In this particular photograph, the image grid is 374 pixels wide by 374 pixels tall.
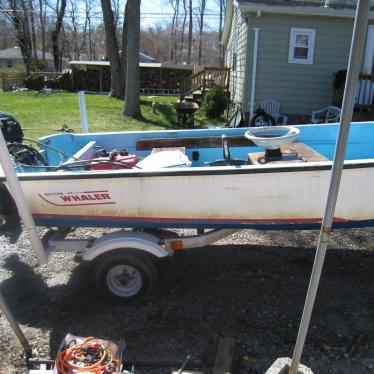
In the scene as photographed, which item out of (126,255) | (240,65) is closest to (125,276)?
(126,255)

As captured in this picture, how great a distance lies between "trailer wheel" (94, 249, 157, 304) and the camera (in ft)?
10.6

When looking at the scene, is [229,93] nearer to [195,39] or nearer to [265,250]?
[265,250]

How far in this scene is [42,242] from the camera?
3.38m

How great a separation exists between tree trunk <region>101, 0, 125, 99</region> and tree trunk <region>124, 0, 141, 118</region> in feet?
16.8

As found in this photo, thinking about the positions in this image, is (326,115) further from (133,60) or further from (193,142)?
(193,142)

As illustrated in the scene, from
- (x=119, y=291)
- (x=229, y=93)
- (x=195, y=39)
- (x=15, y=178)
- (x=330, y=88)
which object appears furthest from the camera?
(x=195, y=39)

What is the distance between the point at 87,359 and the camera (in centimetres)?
236

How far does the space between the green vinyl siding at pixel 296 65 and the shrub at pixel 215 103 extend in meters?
2.05

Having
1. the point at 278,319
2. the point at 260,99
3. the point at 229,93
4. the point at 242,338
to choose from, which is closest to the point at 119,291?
the point at 242,338

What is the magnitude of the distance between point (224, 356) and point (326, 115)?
9.07 m

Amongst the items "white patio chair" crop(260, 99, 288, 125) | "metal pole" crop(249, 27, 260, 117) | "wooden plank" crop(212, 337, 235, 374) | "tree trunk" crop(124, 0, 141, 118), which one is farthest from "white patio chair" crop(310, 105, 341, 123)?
"wooden plank" crop(212, 337, 235, 374)

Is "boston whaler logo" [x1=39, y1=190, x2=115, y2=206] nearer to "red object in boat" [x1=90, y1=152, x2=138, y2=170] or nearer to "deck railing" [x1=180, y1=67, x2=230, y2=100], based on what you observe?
"red object in boat" [x1=90, y1=152, x2=138, y2=170]

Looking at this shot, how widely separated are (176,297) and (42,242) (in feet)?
3.95

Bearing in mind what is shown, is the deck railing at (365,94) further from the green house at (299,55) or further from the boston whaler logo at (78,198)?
the boston whaler logo at (78,198)
